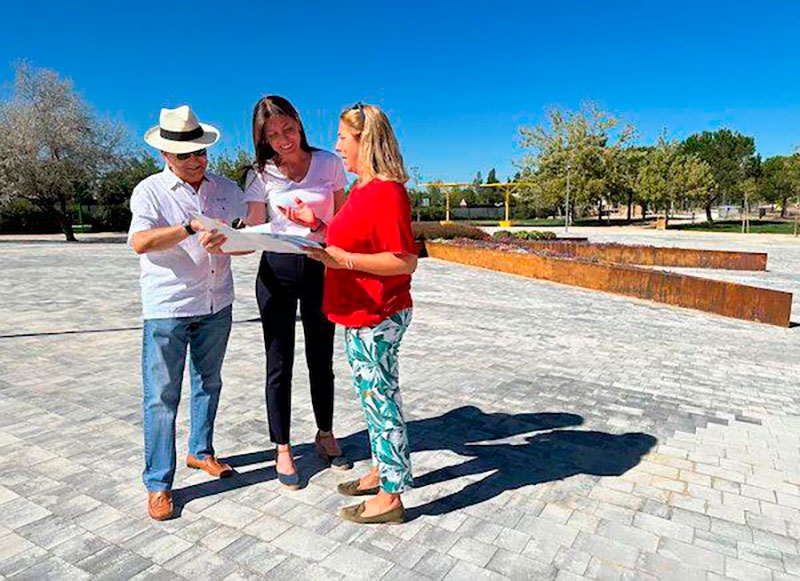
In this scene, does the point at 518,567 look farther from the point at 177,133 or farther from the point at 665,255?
the point at 665,255

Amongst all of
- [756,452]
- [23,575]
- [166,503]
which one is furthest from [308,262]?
[756,452]

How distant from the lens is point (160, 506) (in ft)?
9.00

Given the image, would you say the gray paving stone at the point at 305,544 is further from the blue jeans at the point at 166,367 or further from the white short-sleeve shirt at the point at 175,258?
the white short-sleeve shirt at the point at 175,258

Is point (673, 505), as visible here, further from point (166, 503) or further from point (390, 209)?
point (166, 503)

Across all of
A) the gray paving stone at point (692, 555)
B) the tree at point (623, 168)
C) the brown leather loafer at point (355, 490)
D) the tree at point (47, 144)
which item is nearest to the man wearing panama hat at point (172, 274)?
the brown leather loafer at point (355, 490)

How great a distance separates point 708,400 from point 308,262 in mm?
3707

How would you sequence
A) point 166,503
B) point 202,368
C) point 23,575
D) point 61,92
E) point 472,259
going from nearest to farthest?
point 23,575 → point 166,503 → point 202,368 → point 472,259 → point 61,92

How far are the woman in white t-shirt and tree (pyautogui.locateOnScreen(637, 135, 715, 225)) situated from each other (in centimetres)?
4277

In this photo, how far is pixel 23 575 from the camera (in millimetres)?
2316

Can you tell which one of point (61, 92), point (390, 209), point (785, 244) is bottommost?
point (785, 244)

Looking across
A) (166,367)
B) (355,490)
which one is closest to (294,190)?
(166,367)

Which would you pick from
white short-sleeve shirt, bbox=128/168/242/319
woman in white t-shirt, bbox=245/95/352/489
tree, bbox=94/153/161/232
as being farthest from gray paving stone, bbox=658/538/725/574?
tree, bbox=94/153/161/232

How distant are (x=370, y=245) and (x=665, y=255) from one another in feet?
52.5

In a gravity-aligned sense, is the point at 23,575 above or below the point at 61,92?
below
